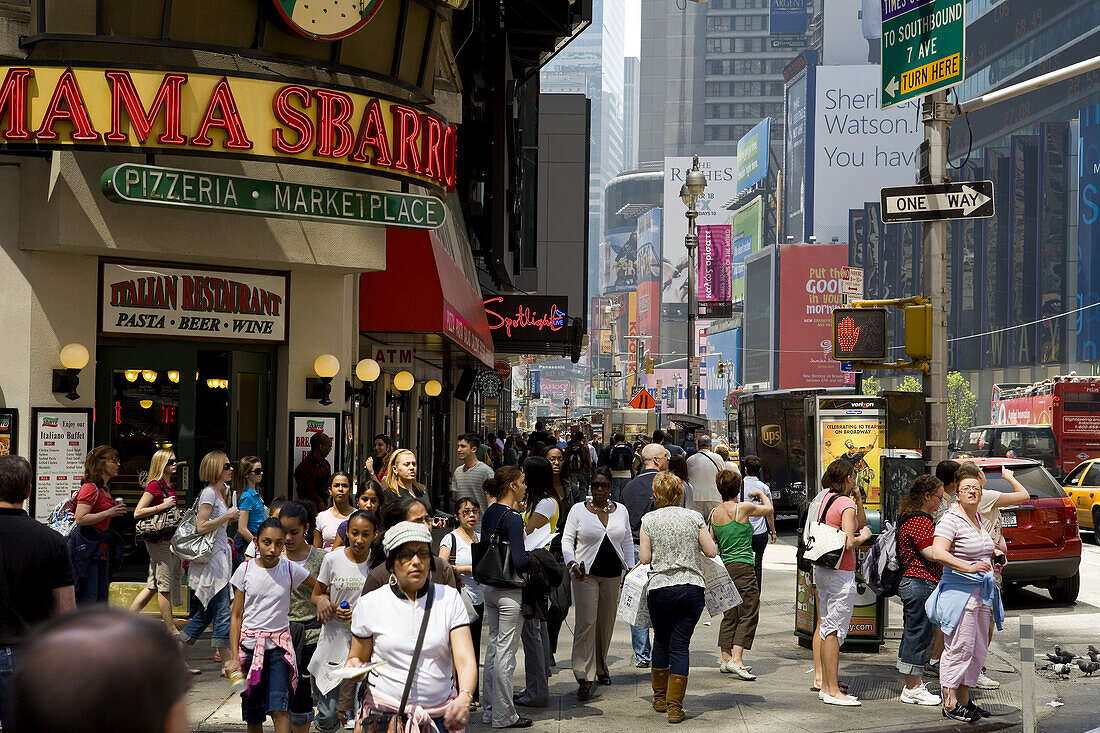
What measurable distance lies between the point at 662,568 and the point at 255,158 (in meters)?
6.13

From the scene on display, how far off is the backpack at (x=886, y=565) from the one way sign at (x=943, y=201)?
3.16 metres

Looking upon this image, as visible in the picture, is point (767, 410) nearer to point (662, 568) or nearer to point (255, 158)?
point (255, 158)

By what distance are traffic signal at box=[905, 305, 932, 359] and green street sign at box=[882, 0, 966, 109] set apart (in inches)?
81.1

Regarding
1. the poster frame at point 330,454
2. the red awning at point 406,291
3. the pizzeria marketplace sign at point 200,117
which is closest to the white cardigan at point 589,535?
the pizzeria marketplace sign at point 200,117

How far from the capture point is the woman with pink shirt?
32.2 feet

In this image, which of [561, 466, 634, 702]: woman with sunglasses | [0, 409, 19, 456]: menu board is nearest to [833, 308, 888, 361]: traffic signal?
[561, 466, 634, 702]: woman with sunglasses

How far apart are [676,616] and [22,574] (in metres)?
4.62

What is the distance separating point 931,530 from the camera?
9.77m

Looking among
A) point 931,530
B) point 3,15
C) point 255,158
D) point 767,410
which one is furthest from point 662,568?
point 767,410

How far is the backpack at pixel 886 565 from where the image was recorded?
10078 mm

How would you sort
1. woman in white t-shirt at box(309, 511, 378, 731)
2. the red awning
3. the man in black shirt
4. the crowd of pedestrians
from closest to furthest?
the crowd of pedestrians → the man in black shirt → woman in white t-shirt at box(309, 511, 378, 731) → the red awning

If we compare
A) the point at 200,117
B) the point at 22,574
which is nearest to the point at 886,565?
the point at 22,574

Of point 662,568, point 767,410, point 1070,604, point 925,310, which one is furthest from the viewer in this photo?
point 767,410

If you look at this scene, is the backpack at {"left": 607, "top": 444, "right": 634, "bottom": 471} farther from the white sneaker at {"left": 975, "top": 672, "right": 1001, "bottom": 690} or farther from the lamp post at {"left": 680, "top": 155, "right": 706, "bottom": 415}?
the white sneaker at {"left": 975, "top": 672, "right": 1001, "bottom": 690}
